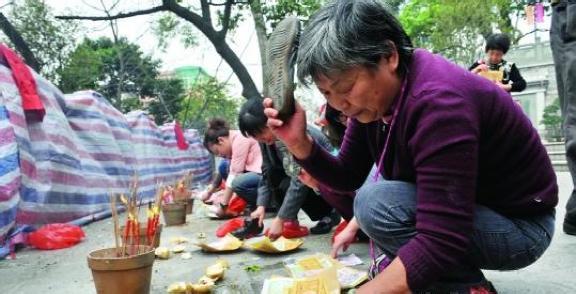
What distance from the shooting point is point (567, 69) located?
235 cm

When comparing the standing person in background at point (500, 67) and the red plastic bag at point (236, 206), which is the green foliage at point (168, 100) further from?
the standing person in background at point (500, 67)

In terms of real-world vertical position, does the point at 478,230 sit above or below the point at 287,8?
below

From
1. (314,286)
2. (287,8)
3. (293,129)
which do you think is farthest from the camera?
(287,8)

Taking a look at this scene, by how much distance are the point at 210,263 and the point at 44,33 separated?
1041 centimetres

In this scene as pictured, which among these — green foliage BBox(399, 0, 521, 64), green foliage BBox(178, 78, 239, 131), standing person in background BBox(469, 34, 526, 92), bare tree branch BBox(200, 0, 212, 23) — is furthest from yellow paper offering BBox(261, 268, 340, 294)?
green foliage BBox(178, 78, 239, 131)

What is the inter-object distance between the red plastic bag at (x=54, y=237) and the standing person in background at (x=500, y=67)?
10.6 feet

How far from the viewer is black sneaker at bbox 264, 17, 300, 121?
1.30 metres

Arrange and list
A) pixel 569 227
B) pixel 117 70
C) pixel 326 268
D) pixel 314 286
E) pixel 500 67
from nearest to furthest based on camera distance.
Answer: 1. pixel 314 286
2. pixel 326 268
3. pixel 569 227
4. pixel 500 67
5. pixel 117 70

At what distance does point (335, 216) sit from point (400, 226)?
222 cm

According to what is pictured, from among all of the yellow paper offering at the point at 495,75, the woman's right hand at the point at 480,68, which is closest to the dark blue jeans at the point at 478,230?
the woman's right hand at the point at 480,68

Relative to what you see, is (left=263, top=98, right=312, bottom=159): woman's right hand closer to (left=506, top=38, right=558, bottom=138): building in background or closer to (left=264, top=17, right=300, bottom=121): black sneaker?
(left=264, top=17, right=300, bottom=121): black sneaker

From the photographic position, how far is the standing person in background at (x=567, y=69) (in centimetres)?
231

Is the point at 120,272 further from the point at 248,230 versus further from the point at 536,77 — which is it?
the point at 536,77

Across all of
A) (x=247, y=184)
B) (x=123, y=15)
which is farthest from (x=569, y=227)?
(x=123, y=15)
